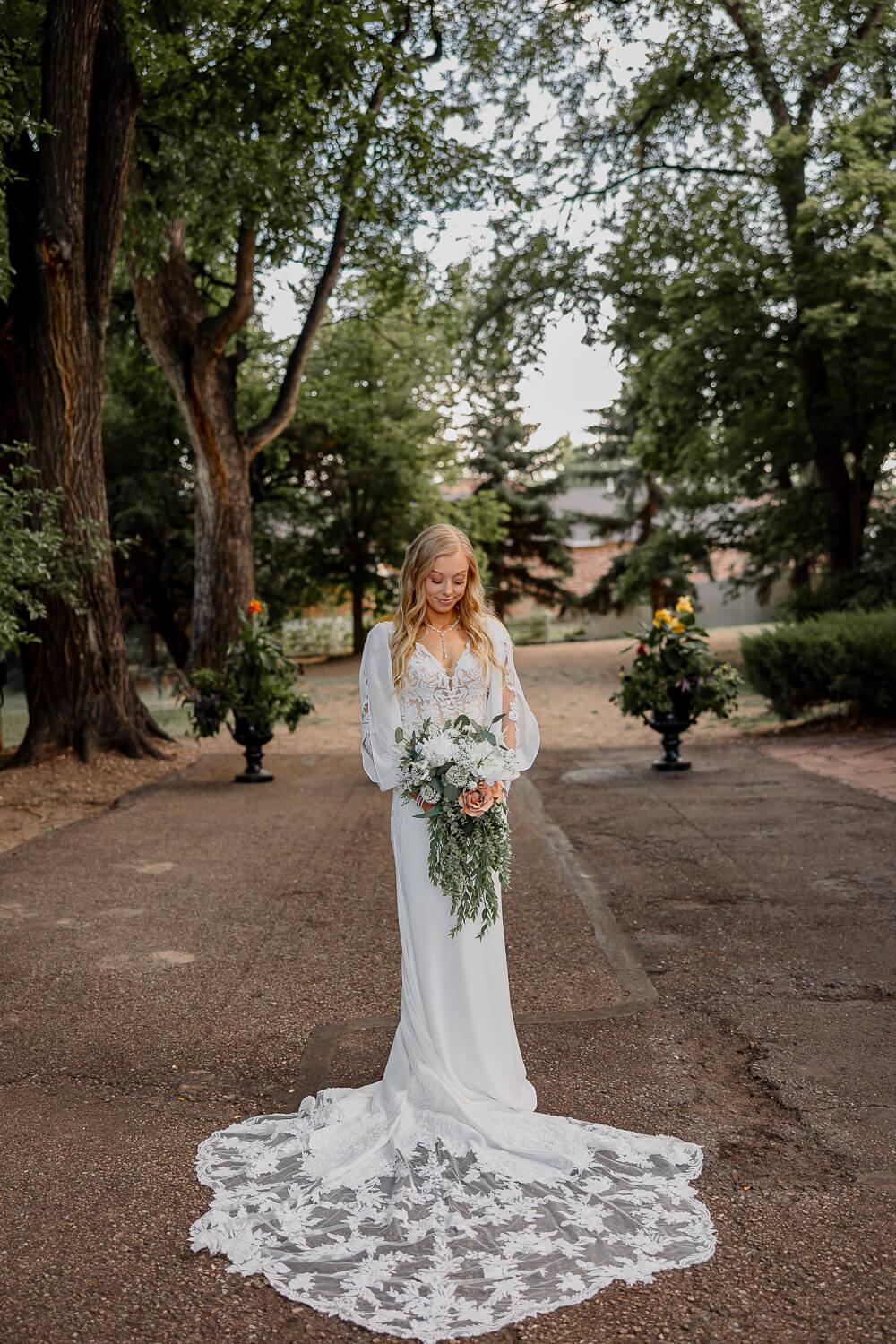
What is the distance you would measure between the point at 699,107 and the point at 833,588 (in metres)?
8.70

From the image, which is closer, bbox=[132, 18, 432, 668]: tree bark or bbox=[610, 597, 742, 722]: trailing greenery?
bbox=[610, 597, 742, 722]: trailing greenery

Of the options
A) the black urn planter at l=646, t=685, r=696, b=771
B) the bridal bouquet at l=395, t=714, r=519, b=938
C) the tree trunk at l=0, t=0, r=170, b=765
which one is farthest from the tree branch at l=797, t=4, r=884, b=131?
the bridal bouquet at l=395, t=714, r=519, b=938

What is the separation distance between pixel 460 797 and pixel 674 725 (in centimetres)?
822

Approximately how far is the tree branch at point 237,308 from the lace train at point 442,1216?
1498cm

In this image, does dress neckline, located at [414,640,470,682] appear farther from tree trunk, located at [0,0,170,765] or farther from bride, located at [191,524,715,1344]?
tree trunk, located at [0,0,170,765]

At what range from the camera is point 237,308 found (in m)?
17.0

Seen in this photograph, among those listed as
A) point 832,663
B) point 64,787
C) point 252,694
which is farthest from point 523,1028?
point 832,663

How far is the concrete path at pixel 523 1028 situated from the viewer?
295cm

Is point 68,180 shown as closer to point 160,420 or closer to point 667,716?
point 667,716

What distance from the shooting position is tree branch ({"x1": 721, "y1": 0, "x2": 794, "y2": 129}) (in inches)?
747

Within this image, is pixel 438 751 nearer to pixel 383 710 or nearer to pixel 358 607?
pixel 383 710

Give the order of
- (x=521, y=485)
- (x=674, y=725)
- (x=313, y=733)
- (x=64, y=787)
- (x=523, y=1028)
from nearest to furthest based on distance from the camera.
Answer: (x=523, y=1028), (x=64, y=787), (x=674, y=725), (x=313, y=733), (x=521, y=485)

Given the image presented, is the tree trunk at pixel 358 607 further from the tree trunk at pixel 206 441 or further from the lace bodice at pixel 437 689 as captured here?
the lace bodice at pixel 437 689

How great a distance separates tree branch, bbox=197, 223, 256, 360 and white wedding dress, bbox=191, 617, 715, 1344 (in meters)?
14.1
